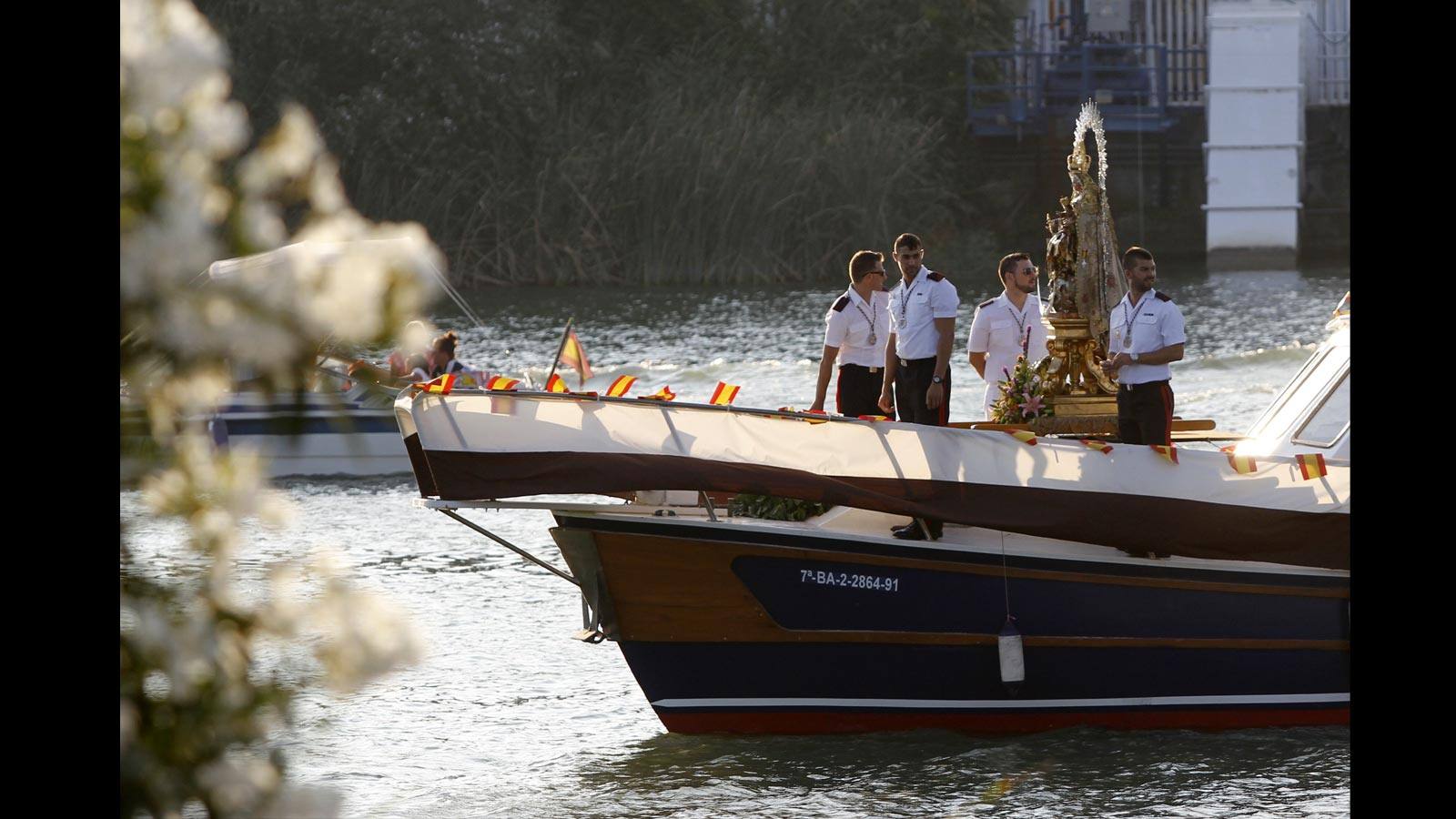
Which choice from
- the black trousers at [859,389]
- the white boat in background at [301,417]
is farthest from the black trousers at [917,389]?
the white boat in background at [301,417]

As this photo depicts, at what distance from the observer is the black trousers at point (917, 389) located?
11.6 metres

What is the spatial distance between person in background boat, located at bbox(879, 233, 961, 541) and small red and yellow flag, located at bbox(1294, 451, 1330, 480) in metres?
2.71

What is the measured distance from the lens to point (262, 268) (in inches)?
78.7

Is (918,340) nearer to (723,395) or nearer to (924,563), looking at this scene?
(723,395)

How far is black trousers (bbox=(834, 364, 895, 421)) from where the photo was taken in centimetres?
1216

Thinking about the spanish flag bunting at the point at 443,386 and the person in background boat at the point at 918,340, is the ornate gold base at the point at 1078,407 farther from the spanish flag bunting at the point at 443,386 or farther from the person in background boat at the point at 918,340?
the spanish flag bunting at the point at 443,386

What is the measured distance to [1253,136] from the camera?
50500mm

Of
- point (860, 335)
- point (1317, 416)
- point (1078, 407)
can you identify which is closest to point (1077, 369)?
point (1078, 407)

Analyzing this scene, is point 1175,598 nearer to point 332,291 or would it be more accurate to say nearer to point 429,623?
point 429,623

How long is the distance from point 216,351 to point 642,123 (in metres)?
48.6

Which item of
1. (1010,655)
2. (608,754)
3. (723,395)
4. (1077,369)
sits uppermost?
(723,395)

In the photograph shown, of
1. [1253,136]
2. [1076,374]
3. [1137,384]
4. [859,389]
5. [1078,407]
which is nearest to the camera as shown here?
[1137,384]

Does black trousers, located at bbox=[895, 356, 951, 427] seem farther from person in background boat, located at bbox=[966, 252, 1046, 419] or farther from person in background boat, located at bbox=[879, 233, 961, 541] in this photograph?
person in background boat, located at bbox=[966, 252, 1046, 419]

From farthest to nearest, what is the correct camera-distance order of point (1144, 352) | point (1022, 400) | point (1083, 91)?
point (1083, 91) < point (1022, 400) < point (1144, 352)
